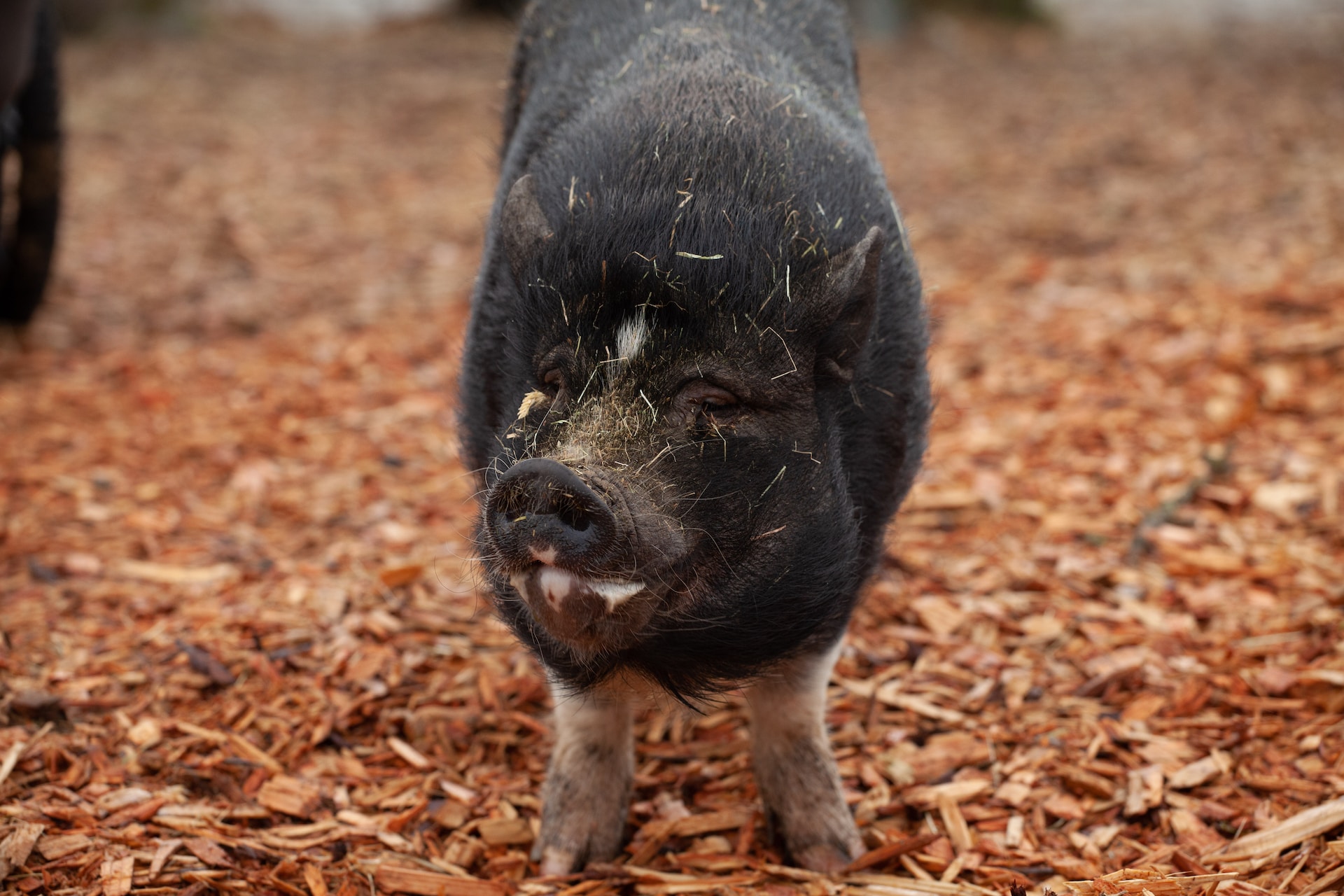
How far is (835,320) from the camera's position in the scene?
2928 millimetres

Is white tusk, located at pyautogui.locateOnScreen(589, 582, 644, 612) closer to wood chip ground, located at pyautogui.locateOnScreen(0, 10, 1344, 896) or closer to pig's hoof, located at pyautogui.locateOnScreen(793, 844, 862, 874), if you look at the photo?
wood chip ground, located at pyautogui.locateOnScreen(0, 10, 1344, 896)

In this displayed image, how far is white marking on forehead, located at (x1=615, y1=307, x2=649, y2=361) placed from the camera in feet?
Result: 9.09

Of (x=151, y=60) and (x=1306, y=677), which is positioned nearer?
(x=1306, y=677)

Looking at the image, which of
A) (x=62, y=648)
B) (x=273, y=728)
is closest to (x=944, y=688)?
(x=273, y=728)

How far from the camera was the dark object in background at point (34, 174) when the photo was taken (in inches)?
262

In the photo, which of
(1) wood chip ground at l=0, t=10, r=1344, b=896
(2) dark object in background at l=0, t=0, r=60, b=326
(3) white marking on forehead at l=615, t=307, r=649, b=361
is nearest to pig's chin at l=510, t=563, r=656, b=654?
(3) white marking on forehead at l=615, t=307, r=649, b=361

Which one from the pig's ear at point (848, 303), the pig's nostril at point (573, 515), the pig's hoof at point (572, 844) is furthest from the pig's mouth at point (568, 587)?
the pig's hoof at point (572, 844)

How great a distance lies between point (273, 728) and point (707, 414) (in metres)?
1.91

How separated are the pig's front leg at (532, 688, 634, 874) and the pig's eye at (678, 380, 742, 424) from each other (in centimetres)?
98

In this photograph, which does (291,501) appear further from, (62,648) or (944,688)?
(944,688)

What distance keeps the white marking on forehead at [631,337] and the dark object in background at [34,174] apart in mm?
4796

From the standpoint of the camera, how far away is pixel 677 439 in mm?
2721

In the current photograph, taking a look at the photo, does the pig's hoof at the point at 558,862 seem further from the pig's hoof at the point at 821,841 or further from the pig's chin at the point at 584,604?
the pig's chin at the point at 584,604

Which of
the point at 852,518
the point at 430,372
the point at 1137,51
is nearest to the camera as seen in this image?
the point at 852,518
